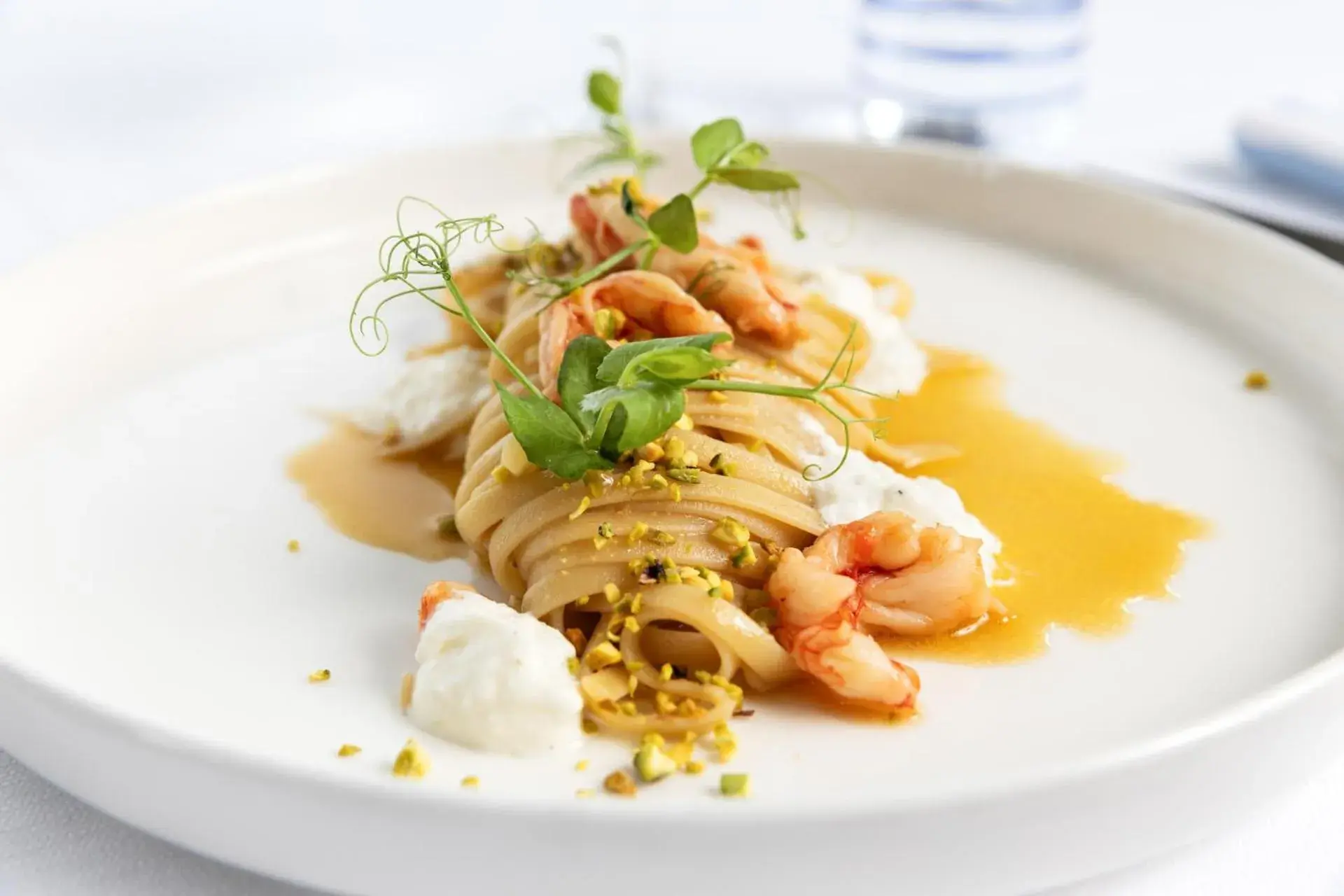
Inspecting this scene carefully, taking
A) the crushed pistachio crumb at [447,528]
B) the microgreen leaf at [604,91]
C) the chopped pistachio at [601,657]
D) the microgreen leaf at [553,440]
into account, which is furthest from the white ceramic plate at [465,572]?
the microgreen leaf at [604,91]

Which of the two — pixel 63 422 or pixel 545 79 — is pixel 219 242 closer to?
pixel 63 422

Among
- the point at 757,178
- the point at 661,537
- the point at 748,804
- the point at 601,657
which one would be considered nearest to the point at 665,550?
the point at 661,537

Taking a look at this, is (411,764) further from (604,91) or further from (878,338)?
(604,91)

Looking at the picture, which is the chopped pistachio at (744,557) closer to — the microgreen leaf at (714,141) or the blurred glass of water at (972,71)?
the microgreen leaf at (714,141)

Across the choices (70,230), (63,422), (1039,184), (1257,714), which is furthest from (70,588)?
(1039,184)

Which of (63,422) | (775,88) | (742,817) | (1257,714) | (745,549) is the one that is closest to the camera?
(742,817)

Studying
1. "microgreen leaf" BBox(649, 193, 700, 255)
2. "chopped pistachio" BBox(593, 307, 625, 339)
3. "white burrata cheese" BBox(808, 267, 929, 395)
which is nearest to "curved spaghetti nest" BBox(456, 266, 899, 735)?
"chopped pistachio" BBox(593, 307, 625, 339)
